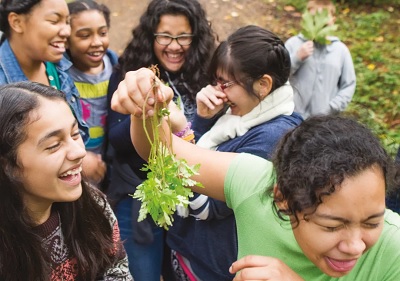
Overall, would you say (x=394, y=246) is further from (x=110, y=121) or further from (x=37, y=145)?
(x=110, y=121)

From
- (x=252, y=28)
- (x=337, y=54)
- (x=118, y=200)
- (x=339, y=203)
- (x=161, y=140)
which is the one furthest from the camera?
(x=337, y=54)

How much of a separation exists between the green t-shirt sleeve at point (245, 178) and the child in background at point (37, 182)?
615mm

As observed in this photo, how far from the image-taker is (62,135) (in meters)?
2.06

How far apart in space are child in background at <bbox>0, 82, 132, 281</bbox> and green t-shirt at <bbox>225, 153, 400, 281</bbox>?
2.16ft

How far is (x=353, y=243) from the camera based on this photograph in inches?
62.1

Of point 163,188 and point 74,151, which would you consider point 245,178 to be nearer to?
point 163,188

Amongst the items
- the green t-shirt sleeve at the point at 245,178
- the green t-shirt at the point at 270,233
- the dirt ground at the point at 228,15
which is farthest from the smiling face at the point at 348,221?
the dirt ground at the point at 228,15

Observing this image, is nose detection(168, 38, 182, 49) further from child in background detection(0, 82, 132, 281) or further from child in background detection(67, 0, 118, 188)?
child in background detection(0, 82, 132, 281)

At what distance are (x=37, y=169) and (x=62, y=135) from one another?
6.5 inches

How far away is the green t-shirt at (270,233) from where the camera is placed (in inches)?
67.6

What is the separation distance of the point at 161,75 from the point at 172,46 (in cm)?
20

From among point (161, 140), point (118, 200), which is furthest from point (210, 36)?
point (161, 140)

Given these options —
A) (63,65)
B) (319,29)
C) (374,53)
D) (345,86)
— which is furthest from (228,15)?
(63,65)

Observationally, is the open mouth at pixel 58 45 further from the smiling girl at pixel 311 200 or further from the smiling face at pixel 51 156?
the smiling girl at pixel 311 200
